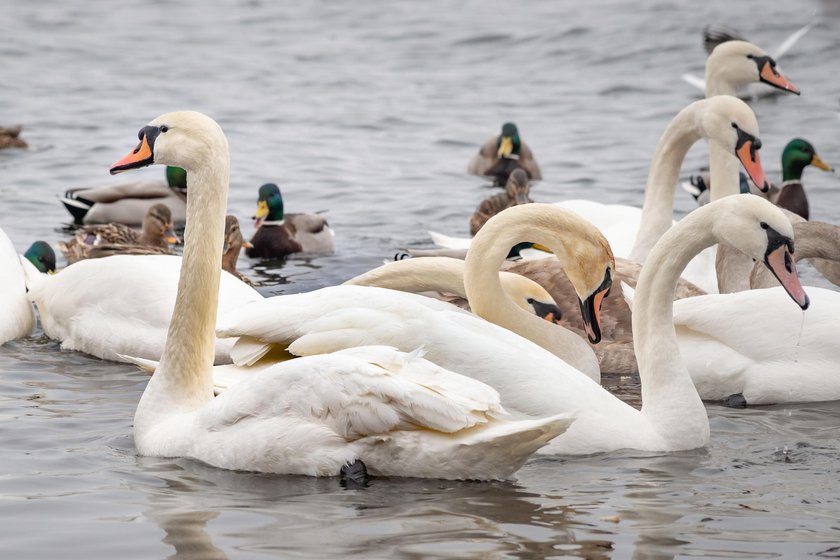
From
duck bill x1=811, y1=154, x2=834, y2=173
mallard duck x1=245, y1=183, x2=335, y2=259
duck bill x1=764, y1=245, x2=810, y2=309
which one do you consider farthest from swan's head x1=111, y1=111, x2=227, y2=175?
duck bill x1=811, y1=154, x2=834, y2=173

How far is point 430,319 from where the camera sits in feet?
21.7

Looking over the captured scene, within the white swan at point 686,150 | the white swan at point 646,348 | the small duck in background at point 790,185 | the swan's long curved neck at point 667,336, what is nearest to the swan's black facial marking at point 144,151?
the white swan at point 646,348

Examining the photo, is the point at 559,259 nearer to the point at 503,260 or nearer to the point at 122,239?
the point at 503,260

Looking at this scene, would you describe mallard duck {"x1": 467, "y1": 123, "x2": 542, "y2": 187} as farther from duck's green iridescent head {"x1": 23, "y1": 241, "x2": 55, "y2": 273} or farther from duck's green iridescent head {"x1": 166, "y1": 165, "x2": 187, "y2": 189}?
duck's green iridescent head {"x1": 23, "y1": 241, "x2": 55, "y2": 273}

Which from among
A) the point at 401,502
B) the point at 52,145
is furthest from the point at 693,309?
the point at 52,145

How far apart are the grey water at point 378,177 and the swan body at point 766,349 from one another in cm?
19

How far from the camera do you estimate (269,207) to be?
41.7 ft

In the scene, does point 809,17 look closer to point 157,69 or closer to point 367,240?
point 157,69

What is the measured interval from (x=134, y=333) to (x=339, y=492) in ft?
9.52

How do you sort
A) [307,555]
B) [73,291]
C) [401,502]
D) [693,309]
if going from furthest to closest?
[73,291], [693,309], [401,502], [307,555]

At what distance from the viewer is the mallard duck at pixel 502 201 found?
41.9 ft

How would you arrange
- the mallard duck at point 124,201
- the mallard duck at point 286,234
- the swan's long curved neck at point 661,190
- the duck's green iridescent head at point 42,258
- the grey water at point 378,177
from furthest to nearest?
1. the mallard duck at point 124,201
2. the mallard duck at point 286,234
3. the duck's green iridescent head at point 42,258
4. the swan's long curved neck at point 661,190
5. the grey water at point 378,177

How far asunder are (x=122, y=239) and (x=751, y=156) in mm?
4863

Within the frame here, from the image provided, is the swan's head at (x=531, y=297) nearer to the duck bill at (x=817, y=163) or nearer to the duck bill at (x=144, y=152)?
the duck bill at (x=144, y=152)
